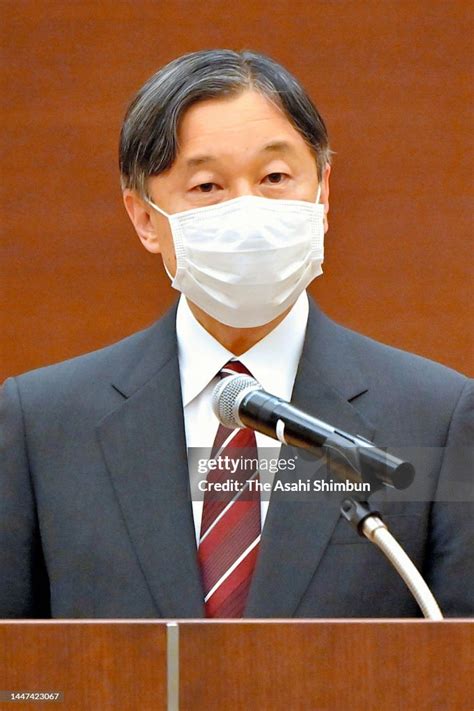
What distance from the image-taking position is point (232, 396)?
1.17 m

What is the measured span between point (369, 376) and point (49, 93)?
1177 millimetres

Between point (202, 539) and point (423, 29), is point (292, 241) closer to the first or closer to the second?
point (202, 539)

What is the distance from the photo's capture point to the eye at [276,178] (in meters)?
1.65

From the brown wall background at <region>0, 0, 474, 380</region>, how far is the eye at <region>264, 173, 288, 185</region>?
0.86 meters

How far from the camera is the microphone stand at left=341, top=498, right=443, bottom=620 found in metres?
1.10

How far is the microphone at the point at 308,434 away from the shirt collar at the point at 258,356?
453 millimetres

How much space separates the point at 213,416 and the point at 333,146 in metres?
1.03

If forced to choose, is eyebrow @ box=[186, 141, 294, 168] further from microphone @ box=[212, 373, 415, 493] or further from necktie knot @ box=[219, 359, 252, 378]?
microphone @ box=[212, 373, 415, 493]

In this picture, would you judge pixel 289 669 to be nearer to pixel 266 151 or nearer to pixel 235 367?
pixel 235 367

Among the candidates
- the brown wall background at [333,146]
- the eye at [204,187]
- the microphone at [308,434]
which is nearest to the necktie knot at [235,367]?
the eye at [204,187]

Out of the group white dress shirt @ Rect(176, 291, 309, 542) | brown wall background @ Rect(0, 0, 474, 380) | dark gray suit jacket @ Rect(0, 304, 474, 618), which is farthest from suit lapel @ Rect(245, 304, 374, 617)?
brown wall background @ Rect(0, 0, 474, 380)

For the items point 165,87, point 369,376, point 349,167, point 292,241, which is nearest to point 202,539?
point 369,376

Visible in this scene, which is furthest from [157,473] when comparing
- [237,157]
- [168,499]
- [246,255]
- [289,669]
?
[289,669]

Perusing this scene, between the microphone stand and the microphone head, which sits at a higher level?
the microphone head
